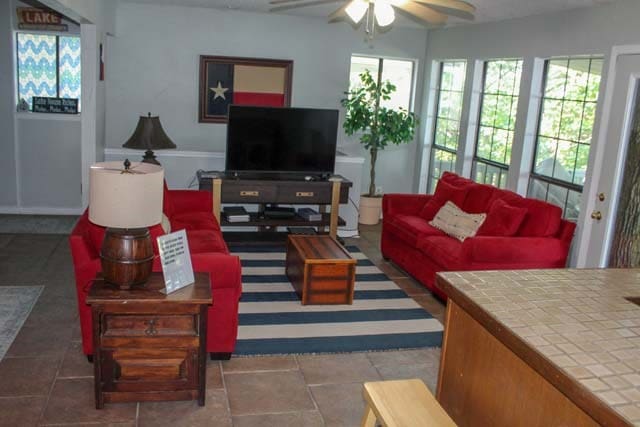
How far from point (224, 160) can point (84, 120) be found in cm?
159

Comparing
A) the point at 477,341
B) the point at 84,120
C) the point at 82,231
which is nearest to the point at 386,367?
the point at 477,341

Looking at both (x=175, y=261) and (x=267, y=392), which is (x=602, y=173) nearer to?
(x=267, y=392)

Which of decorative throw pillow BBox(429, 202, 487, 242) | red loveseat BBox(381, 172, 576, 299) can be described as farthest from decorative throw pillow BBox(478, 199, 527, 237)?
decorative throw pillow BBox(429, 202, 487, 242)

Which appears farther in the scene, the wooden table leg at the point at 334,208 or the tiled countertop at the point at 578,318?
the wooden table leg at the point at 334,208

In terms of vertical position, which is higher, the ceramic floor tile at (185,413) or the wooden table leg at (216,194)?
the wooden table leg at (216,194)

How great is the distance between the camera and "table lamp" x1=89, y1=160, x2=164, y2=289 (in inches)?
110

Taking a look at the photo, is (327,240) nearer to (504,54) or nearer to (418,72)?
(504,54)

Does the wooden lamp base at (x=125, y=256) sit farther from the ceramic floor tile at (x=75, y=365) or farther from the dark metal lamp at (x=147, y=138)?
the dark metal lamp at (x=147, y=138)

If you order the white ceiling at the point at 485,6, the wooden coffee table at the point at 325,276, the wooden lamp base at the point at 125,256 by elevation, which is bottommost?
the wooden coffee table at the point at 325,276

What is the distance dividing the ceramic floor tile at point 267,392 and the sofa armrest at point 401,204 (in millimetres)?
2559

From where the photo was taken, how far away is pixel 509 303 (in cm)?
201

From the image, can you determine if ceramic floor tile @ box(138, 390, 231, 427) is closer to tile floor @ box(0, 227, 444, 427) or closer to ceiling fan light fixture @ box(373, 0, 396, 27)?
tile floor @ box(0, 227, 444, 427)

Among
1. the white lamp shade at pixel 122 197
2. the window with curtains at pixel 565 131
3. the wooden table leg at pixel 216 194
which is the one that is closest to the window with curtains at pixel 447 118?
the window with curtains at pixel 565 131

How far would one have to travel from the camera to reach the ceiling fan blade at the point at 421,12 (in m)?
3.28
